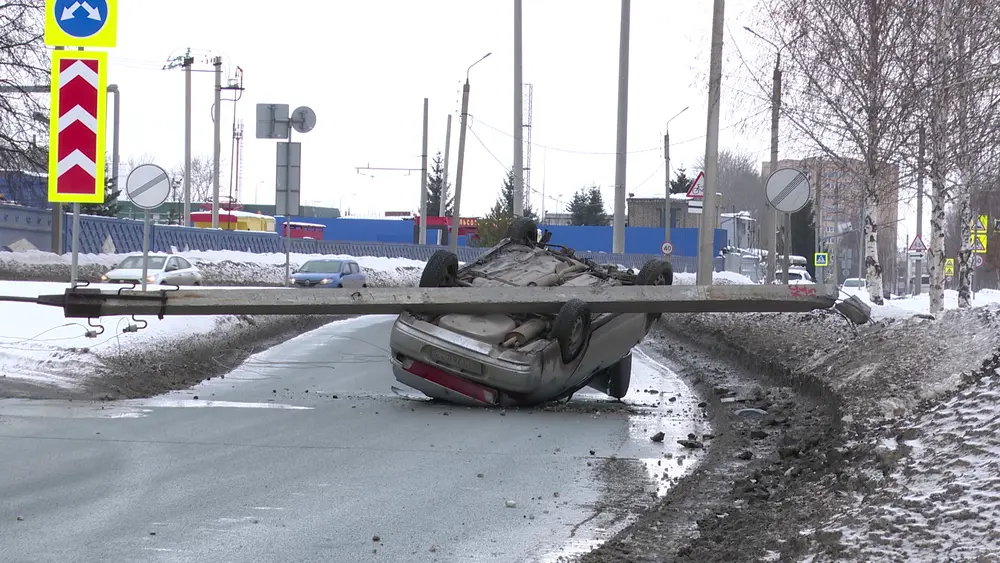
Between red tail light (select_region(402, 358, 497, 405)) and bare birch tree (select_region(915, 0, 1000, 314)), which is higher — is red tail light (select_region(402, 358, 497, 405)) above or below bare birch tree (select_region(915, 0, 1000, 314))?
below

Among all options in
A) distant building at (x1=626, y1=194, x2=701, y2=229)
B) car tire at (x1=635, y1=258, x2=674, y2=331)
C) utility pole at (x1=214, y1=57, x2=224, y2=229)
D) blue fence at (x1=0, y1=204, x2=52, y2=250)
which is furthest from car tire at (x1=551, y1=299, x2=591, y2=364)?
distant building at (x1=626, y1=194, x2=701, y2=229)

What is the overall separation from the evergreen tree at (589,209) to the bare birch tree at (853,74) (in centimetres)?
9435

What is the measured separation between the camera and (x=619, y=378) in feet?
47.3

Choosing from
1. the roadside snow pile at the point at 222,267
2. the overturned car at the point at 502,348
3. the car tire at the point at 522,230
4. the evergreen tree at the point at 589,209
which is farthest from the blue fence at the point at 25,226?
the evergreen tree at the point at 589,209

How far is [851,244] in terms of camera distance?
115188 mm

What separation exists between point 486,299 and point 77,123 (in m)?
4.29

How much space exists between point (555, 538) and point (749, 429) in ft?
18.2

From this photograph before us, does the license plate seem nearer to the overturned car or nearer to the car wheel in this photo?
the overturned car

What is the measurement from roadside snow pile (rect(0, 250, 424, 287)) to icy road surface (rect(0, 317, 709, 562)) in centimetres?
2411

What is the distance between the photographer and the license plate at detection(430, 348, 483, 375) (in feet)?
39.2

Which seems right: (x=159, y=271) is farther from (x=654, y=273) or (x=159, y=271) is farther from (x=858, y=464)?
(x=858, y=464)

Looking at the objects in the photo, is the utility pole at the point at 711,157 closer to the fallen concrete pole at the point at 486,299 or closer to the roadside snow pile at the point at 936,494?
the fallen concrete pole at the point at 486,299

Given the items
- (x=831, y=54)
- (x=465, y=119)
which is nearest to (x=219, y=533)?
(x=831, y=54)

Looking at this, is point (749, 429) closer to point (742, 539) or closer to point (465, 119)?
point (742, 539)
